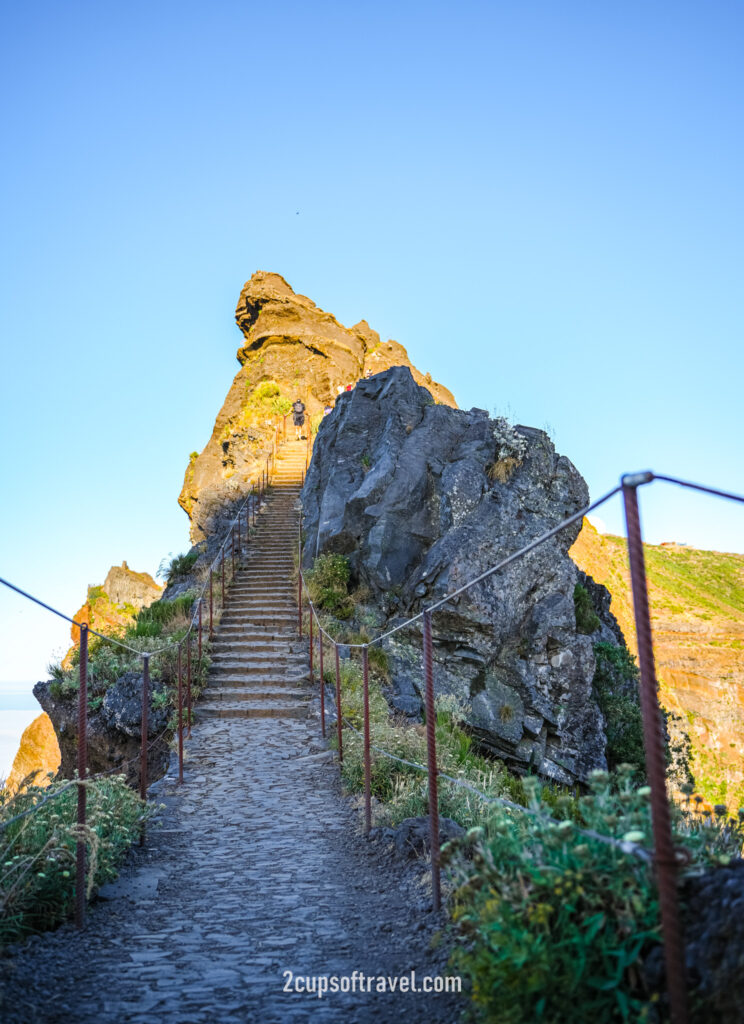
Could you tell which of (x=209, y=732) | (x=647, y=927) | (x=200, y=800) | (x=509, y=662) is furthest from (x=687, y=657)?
(x=647, y=927)

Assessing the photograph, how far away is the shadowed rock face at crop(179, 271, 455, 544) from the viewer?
31.7m

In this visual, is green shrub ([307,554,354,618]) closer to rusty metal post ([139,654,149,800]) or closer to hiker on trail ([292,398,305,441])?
rusty metal post ([139,654,149,800])

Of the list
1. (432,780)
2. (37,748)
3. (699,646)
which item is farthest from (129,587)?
(432,780)

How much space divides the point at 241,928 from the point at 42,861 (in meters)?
1.28

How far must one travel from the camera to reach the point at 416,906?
471 cm

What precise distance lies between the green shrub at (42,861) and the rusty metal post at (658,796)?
3295 millimetres

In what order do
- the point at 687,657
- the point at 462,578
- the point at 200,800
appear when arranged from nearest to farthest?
the point at 200,800 → the point at 462,578 → the point at 687,657

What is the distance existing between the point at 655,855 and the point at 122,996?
2.75 metres

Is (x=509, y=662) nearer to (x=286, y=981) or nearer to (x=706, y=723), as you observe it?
(x=286, y=981)

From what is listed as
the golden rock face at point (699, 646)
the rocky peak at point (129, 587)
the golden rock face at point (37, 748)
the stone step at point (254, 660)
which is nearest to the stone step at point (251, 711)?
the stone step at point (254, 660)

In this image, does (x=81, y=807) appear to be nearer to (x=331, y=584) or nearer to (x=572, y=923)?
(x=572, y=923)

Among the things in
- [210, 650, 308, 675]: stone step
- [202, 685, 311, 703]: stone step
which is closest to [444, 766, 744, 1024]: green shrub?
[202, 685, 311, 703]: stone step

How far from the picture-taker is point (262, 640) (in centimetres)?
1509

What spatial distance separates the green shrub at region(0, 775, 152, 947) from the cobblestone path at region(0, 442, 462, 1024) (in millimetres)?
159
